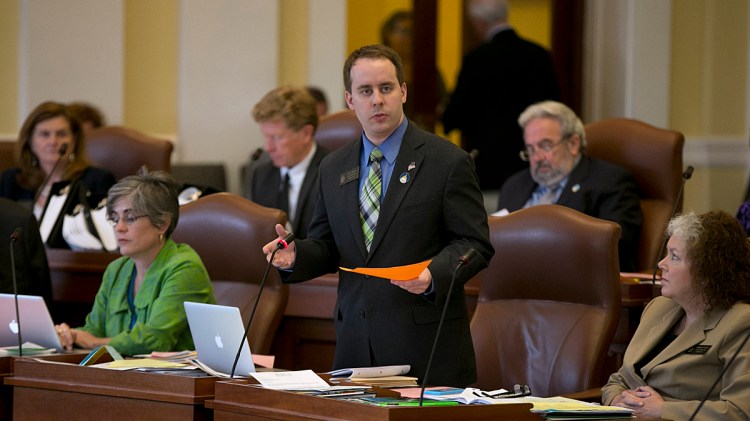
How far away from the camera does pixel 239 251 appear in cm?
437

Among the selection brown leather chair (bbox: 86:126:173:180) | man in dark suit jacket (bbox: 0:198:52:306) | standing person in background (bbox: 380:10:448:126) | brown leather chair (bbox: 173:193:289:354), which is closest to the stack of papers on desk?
brown leather chair (bbox: 173:193:289:354)

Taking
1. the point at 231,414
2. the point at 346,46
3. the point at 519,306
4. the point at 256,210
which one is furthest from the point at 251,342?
the point at 346,46

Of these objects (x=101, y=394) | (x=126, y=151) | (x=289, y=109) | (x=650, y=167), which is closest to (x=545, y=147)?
(x=650, y=167)

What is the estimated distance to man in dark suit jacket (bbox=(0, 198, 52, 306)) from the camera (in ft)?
14.8

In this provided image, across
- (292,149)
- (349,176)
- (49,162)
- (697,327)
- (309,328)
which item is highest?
(349,176)

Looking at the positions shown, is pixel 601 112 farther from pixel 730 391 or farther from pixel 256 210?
pixel 730 391

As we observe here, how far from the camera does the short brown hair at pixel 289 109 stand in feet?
17.5

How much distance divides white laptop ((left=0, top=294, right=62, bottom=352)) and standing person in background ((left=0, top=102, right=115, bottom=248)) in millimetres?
1610

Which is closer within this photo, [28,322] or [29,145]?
[28,322]

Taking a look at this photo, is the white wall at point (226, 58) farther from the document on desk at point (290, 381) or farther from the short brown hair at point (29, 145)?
the document on desk at point (290, 381)

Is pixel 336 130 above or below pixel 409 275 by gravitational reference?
above

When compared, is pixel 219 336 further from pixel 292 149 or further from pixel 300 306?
pixel 292 149

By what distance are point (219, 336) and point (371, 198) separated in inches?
20.4

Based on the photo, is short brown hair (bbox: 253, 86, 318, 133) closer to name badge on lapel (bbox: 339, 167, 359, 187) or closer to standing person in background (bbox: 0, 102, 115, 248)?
standing person in background (bbox: 0, 102, 115, 248)
